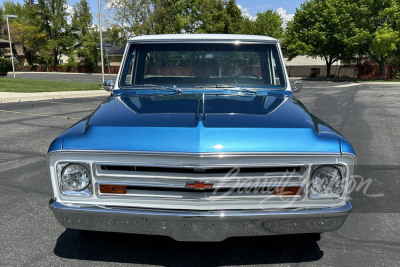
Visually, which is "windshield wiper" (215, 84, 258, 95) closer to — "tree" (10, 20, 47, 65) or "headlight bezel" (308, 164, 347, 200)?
"headlight bezel" (308, 164, 347, 200)

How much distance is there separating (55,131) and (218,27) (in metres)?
40.9

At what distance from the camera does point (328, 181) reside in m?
2.53

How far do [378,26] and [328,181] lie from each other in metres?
39.9

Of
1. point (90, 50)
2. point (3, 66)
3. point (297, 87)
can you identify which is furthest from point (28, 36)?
point (297, 87)

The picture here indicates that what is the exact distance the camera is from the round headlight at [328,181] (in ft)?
8.24

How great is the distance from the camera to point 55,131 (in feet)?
26.5

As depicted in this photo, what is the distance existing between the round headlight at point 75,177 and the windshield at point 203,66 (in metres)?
1.53

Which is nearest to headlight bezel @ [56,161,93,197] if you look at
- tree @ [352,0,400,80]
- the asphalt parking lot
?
the asphalt parking lot

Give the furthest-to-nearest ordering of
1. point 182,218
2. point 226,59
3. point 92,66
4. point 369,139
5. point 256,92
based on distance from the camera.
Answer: point 92,66
point 369,139
point 226,59
point 256,92
point 182,218

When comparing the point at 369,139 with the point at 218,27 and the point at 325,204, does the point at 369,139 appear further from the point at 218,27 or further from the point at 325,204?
the point at 218,27

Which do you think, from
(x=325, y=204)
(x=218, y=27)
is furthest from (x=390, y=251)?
(x=218, y=27)

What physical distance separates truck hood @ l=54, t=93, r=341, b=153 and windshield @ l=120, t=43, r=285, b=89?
996 millimetres

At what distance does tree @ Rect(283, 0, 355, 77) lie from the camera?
38.8 m

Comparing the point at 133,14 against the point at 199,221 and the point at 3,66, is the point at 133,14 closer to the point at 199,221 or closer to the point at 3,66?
the point at 3,66
